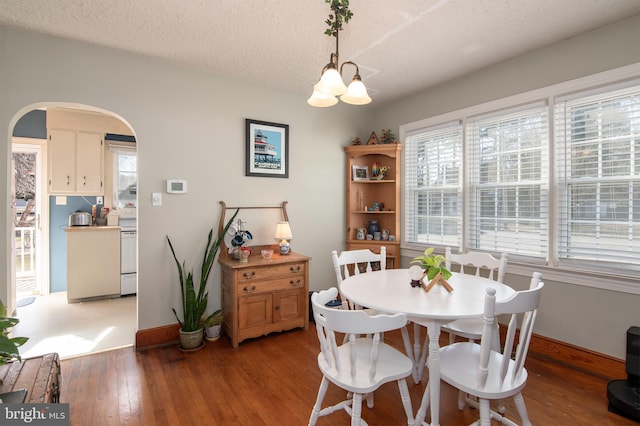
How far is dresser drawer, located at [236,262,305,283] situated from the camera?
2850 mm

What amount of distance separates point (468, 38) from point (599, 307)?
7.61 ft

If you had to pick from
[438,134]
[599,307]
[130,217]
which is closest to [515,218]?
[599,307]

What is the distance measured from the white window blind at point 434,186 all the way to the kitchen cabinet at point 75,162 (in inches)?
173

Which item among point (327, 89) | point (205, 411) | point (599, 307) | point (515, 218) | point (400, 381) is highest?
Answer: point (327, 89)

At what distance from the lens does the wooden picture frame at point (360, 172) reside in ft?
13.2

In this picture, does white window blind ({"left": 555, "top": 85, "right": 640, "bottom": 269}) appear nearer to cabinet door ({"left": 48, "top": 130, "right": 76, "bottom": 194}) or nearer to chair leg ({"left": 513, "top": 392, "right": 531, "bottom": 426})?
chair leg ({"left": 513, "top": 392, "right": 531, "bottom": 426})

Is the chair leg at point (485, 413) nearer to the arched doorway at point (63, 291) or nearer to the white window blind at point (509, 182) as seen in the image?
the white window blind at point (509, 182)

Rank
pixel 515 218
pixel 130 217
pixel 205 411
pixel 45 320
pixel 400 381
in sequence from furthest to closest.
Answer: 1. pixel 130 217
2. pixel 45 320
3. pixel 515 218
4. pixel 205 411
5. pixel 400 381

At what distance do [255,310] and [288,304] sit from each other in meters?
0.36

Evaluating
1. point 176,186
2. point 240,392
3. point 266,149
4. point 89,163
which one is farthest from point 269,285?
point 89,163

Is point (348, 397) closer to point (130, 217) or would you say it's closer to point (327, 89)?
point (327, 89)

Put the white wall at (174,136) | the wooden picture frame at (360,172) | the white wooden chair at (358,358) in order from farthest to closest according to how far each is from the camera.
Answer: the wooden picture frame at (360,172) < the white wall at (174,136) < the white wooden chair at (358,358)

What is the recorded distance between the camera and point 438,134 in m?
3.50

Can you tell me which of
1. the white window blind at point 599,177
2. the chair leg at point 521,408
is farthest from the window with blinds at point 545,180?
the chair leg at point 521,408
